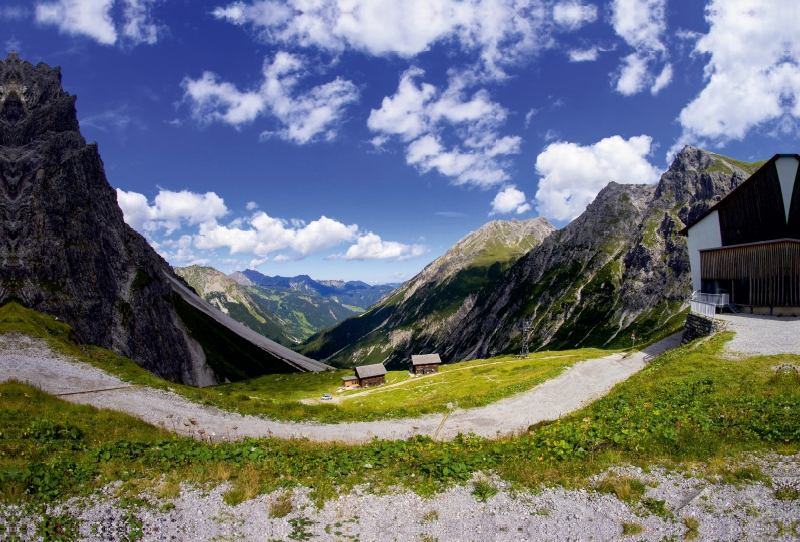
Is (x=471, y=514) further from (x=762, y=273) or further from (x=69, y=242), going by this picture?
(x=69, y=242)

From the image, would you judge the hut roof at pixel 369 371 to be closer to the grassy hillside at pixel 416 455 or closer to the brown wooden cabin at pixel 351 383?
the brown wooden cabin at pixel 351 383

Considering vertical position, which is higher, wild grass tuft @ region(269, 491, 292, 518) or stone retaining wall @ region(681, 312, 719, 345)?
stone retaining wall @ region(681, 312, 719, 345)

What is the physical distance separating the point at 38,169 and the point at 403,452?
157m

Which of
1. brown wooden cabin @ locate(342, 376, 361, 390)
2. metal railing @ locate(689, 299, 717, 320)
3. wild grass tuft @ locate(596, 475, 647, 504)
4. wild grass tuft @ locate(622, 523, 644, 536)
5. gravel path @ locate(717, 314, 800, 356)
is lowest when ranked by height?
brown wooden cabin @ locate(342, 376, 361, 390)

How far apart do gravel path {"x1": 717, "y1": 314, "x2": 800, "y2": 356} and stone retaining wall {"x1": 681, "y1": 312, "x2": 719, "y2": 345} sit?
4.70 ft

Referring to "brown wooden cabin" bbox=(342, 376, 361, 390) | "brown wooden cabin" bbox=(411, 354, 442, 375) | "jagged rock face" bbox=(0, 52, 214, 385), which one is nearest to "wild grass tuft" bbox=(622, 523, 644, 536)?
"brown wooden cabin" bbox=(342, 376, 361, 390)

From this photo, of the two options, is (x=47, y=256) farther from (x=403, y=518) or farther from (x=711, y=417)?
(x=711, y=417)

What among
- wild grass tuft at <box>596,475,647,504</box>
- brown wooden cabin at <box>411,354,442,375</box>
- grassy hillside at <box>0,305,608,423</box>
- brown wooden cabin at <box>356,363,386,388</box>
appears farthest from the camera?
brown wooden cabin at <box>411,354,442,375</box>

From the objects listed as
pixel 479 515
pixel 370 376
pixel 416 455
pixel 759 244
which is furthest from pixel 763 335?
pixel 370 376

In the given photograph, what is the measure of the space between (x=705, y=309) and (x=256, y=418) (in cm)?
5256

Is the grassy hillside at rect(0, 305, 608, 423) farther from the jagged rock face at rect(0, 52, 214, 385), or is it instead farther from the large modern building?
the jagged rock face at rect(0, 52, 214, 385)

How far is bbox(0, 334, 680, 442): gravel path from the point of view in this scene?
88.5ft

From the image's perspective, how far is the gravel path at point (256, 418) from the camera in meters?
27.0

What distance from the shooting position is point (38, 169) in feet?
378
